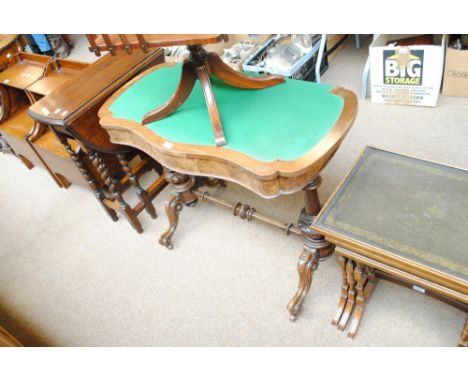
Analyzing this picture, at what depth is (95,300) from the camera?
5.87 ft

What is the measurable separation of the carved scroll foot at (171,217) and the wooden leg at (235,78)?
0.74 m

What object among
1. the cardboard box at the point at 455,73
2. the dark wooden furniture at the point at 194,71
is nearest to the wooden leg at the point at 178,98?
the dark wooden furniture at the point at 194,71

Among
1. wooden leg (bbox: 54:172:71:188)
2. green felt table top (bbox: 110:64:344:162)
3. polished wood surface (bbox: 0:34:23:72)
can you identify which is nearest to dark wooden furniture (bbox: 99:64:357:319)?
green felt table top (bbox: 110:64:344:162)

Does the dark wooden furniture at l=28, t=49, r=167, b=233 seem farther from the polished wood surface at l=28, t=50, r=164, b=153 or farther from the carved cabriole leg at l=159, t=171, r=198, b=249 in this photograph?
the carved cabriole leg at l=159, t=171, r=198, b=249

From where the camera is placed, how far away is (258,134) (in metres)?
1.08

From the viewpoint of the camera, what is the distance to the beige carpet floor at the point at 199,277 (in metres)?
1.45

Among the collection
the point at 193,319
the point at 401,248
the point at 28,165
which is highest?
the point at 401,248

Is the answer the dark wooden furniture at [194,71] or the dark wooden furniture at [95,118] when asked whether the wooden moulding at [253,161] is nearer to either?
the dark wooden furniture at [194,71]

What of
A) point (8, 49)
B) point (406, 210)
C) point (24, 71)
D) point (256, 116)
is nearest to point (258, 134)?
point (256, 116)

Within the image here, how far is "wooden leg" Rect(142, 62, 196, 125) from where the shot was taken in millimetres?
1224
